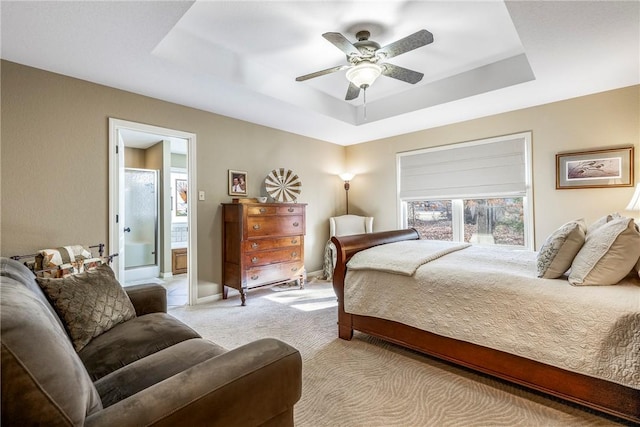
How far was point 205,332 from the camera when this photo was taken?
9.08 ft

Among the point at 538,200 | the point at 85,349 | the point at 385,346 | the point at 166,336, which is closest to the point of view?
the point at 85,349

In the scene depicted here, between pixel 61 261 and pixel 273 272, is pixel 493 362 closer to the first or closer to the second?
pixel 273 272

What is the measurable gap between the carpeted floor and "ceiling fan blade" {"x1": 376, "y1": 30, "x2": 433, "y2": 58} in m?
2.32

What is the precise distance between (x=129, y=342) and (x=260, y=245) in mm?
2344

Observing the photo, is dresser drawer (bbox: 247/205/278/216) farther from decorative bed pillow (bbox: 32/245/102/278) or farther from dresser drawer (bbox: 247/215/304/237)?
decorative bed pillow (bbox: 32/245/102/278)

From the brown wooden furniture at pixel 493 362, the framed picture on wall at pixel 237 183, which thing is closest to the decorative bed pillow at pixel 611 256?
the brown wooden furniture at pixel 493 362

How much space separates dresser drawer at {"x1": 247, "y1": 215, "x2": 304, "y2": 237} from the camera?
3678 mm

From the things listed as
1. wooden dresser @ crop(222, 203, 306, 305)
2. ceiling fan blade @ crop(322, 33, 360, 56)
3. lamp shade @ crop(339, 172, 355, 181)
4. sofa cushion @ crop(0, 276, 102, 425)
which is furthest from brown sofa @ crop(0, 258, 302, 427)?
lamp shade @ crop(339, 172, 355, 181)

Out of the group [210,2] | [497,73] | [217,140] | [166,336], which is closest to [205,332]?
[166,336]

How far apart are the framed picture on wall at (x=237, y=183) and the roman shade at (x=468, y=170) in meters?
2.50

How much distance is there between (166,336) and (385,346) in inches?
66.0

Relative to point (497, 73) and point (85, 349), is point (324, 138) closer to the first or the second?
point (497, 73)

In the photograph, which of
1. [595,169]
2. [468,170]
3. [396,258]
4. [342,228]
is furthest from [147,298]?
[595,169]

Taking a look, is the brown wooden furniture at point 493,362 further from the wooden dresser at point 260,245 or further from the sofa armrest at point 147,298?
the wooden dresser at point 260,245
